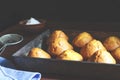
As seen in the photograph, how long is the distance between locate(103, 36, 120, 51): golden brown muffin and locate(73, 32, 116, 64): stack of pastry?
4 centimetres

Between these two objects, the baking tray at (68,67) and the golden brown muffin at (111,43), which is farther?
the golden brown muffin at (111,43)

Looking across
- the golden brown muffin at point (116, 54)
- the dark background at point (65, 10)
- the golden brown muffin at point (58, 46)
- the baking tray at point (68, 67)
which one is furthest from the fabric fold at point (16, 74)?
the dark background at point (65, 10)

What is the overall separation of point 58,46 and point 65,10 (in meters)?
0.74

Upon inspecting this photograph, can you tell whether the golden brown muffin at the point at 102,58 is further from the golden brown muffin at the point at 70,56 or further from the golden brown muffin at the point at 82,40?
the golden brown muffin at the point at 82,40

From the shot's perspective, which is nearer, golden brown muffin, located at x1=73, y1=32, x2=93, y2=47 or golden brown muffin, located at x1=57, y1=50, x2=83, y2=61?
golden brown muffin, located at x1=57, y1=50, x2=83, y2=61

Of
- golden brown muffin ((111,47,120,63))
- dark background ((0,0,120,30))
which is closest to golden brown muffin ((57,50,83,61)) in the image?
golden brown muffin ((111,47,120,63))

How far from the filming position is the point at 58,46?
0.83 metres

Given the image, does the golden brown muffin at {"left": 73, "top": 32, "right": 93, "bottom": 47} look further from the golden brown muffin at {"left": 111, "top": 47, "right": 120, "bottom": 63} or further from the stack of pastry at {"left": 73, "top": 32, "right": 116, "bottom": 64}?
the golden brown muffin at {"left": 111, "top": 47, "right": 120, "bottom": 63}

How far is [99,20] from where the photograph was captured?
4.93 ft

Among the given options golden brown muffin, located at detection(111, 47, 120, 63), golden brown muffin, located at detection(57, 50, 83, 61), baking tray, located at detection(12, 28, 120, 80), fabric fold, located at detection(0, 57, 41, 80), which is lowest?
fabric fold, located at detection(0, 57, 41, 80)

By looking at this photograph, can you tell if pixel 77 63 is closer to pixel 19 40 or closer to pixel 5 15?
pixel 19 40

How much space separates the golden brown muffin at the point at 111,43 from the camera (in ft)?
2.73

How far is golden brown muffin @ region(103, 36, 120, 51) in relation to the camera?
83cm

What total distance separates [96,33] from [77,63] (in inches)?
11.3
